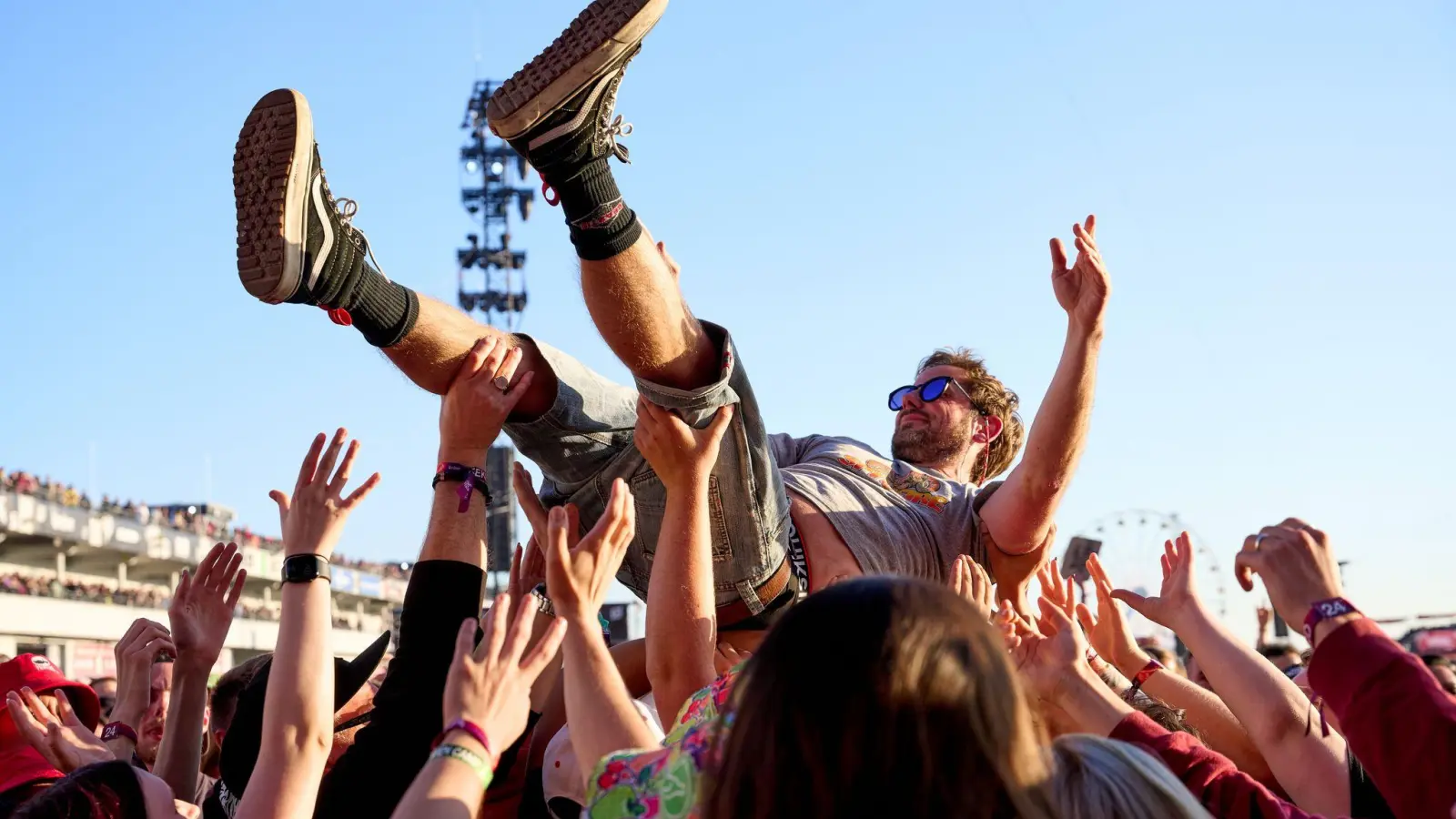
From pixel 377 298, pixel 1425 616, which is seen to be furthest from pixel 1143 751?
pixel 1425 616

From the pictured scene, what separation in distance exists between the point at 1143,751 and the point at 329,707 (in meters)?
1.44

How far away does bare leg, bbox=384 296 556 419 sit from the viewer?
10.4 ft

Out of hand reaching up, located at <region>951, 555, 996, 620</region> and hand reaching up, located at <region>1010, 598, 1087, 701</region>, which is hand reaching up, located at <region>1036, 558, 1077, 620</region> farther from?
hand reaching up, located at <region>1010, 598, 1087, 701</region>

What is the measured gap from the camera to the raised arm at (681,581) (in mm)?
2613

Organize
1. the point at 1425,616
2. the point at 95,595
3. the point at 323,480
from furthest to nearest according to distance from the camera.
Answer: the point at 95,595
the point at 1425,616
the point at 323,480

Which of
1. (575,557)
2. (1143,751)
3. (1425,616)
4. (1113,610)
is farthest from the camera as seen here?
(1425,616)

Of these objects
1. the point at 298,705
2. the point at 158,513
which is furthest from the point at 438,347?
the point at 158,513

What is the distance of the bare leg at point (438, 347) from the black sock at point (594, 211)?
42cm

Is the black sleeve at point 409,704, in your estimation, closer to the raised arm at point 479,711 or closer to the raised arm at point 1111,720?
the raised arm at point 479,711

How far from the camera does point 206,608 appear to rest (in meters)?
3.40

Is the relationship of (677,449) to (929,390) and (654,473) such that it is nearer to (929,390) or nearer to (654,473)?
(654,473)

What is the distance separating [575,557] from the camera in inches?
89.2

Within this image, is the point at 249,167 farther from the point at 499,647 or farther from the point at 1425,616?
the point at 1425,616

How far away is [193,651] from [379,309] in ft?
3.32
